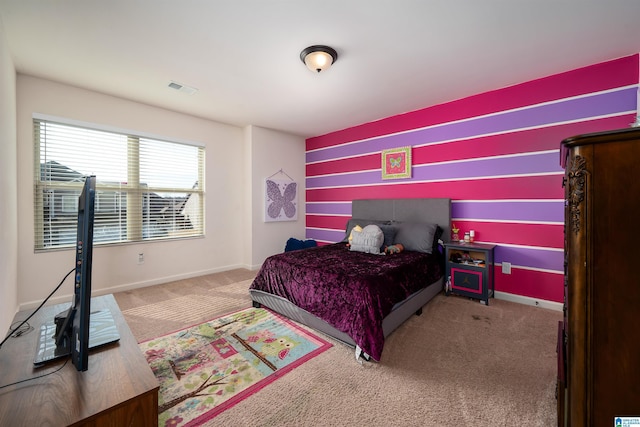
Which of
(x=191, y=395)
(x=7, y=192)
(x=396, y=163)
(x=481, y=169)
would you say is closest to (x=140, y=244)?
(x=7, y=192)

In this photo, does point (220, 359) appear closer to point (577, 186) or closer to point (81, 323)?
point (81, 323)

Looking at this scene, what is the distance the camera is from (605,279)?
78cm

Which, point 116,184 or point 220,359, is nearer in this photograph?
point 220,359

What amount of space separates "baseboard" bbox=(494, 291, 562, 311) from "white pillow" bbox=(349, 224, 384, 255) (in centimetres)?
157

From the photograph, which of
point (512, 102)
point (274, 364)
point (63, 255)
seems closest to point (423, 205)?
point (512, 102)

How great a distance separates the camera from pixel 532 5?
1827mm

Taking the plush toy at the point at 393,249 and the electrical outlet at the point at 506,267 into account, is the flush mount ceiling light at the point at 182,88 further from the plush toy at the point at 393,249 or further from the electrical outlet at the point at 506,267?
the electrical outlet at the point at 506,267

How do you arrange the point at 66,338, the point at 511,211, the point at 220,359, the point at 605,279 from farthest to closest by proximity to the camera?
the point at 511,211 → the point at 220,359 → the point at 66,338 → the point at 605,279

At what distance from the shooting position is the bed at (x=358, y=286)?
1.98 m

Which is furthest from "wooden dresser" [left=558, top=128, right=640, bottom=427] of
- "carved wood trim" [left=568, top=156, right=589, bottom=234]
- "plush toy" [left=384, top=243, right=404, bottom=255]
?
"plush toy" [left=384, top=243, right=404, bottom=255]

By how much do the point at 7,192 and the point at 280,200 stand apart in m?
3.38

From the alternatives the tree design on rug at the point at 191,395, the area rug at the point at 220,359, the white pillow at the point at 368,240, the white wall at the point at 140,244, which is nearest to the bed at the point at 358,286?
the white pillow at the point at 368,240

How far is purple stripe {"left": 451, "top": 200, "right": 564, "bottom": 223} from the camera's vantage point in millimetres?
2795

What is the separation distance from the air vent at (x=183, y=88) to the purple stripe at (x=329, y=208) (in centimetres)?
290
